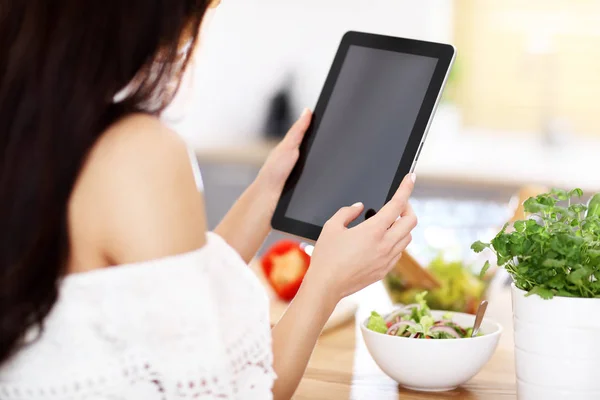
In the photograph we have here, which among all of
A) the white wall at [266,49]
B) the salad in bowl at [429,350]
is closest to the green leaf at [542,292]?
the salad in bowl at [429,350]

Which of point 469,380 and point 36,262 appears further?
point 469,380

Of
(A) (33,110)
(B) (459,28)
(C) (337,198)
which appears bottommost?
(B) (459,28)

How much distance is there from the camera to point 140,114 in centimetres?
89

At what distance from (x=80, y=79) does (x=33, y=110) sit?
0.19 feet

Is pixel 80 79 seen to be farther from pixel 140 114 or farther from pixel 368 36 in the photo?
pixel 368 36

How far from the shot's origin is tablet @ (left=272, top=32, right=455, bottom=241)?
1.16 m

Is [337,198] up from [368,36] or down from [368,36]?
down

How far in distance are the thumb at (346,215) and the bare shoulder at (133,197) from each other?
28cm

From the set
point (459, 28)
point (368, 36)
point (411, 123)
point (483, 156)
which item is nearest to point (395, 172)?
point (411, 123)

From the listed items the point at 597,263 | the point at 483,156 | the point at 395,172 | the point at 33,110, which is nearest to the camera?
the point at 33,110

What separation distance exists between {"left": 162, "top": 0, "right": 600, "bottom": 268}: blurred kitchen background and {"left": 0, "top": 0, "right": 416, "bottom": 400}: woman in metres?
2.64

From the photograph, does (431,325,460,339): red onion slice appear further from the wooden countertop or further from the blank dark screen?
the blank dark screen

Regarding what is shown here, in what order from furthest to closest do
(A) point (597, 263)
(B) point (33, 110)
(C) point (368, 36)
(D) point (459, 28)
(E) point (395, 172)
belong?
(D) point (459, 28)
(C) point (368, 36)
(E) point (395, 172)
(A) point (597, 263)
(B) point (33, 110)

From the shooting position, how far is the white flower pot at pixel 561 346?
0.96 metres
